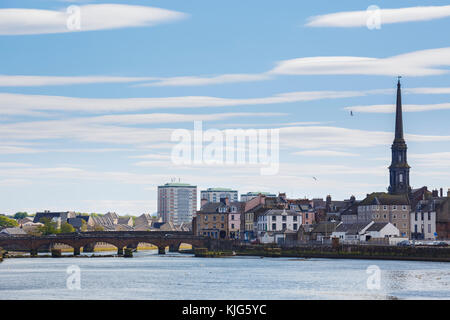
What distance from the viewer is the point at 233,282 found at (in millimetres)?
103500

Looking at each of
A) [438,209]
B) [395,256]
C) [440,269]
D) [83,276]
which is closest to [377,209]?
[438,209]

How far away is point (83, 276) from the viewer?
380ft

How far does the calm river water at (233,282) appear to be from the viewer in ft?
288

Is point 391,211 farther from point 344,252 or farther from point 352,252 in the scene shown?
point 352,252

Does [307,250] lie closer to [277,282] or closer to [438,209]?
[438,209]

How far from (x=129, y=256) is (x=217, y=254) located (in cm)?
1804

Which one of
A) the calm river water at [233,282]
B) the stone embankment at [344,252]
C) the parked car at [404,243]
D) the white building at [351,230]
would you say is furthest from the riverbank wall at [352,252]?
the calm river water at [233,282]

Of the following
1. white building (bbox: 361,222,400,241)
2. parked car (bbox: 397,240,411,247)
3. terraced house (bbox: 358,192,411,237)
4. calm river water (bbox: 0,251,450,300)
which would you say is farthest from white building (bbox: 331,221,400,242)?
calm river water (bbox: 0,251,450,300)

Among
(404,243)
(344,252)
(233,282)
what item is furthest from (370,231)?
(233,282)

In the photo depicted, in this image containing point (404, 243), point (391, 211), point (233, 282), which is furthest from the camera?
point (391, 211)

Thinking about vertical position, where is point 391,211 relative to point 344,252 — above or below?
above

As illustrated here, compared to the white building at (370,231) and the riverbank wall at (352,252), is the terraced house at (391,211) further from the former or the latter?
the riverbank wall at (352,252)

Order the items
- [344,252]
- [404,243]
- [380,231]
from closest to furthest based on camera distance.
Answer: [344,252], [404,243], [380,231]

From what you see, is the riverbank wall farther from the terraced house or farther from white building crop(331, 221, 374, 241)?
the terraced house
